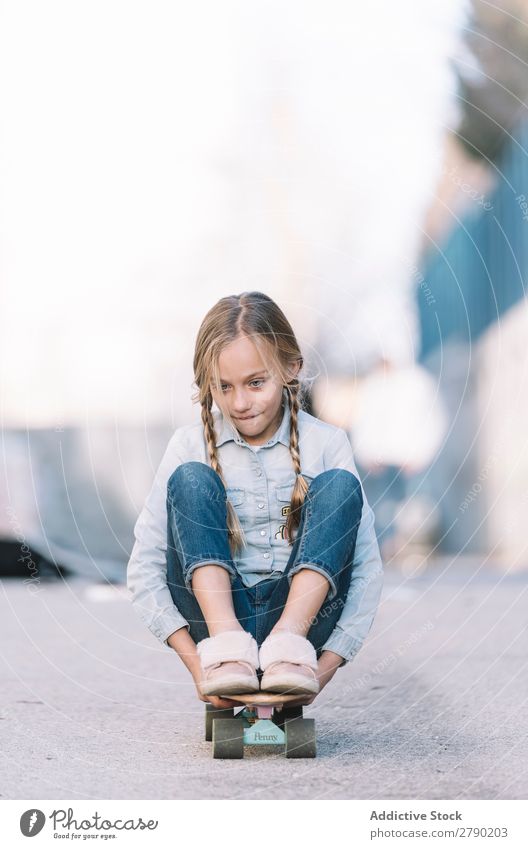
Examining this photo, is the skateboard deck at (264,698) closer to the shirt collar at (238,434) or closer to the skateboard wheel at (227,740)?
the skateboard wheel at (227,740)

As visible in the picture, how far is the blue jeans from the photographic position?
242 cm

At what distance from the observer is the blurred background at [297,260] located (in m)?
4.86

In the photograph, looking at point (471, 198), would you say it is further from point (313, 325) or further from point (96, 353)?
point (313, 325)

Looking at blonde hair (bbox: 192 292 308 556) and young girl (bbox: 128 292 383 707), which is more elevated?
blonde hair (bbox: 192 292 308 556)

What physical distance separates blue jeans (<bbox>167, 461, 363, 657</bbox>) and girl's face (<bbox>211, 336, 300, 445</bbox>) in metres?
0.17

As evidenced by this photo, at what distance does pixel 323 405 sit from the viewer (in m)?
9.39

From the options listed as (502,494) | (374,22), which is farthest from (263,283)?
(502,494)

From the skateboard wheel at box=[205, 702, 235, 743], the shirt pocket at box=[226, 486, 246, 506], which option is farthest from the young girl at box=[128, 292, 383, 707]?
the skateboard wheel at box=[205, 702, 235, 743]

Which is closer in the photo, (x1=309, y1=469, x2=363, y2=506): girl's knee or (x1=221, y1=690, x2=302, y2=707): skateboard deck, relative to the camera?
(x1=221, y1=690, x2=302, y2=707): skateboard deck

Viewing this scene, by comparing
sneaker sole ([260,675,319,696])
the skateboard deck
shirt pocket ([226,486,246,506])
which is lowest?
the skateboard deck

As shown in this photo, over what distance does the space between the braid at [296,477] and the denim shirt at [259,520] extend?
0.02 meters

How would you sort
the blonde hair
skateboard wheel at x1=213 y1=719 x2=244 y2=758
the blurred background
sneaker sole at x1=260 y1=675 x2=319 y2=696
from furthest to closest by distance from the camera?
1. the blurred background
2. the blonde hair
3. skateboard wheel at x1=213 y1=719 x2=244 y2=758
4. sneaker sole at x1=260 y1=675 x2=319 y2=696

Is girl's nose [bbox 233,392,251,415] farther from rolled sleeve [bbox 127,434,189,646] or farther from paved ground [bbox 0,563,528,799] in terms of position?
paved ground [bbox 0,563,528,799]

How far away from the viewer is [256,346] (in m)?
2.63
